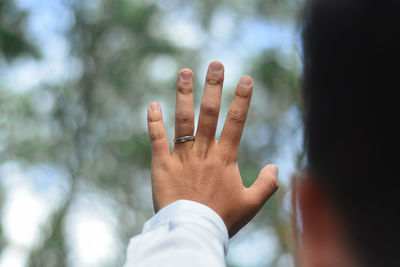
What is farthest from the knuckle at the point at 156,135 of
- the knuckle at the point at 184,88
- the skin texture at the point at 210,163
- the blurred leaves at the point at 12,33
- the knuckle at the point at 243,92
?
the blurred leaves at the point at 12,33

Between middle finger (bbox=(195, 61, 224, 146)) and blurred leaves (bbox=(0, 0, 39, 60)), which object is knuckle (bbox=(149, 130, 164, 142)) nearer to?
middle finger (bbox=(195, 61, 224, 146))

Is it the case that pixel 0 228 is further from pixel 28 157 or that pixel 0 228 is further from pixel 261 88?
pixel 261 88

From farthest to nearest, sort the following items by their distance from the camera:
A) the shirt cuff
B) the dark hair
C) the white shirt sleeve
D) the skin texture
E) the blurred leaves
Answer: the blurred leaves, the skin texture, the shirt cuff, the white shirt sleeve, the dark hair

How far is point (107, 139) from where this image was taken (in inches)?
411

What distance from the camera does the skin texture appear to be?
1.12 meters

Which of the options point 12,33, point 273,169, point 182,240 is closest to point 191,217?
point 182,240

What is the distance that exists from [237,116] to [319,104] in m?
0.63

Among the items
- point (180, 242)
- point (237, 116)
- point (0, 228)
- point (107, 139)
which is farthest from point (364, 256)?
point (0, 228)

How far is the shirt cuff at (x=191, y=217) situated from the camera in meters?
0.93

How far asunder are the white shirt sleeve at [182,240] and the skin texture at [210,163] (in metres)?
0.11

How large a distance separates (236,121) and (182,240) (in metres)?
0.43

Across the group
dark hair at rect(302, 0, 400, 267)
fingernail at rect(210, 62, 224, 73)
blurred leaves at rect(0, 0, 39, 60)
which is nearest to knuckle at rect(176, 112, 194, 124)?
fingernail at rect(210, 62, 224, 73)

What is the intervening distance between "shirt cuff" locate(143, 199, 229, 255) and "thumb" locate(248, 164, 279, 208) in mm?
173

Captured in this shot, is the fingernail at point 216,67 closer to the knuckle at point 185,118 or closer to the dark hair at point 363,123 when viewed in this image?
the knuckle at point 185,118
